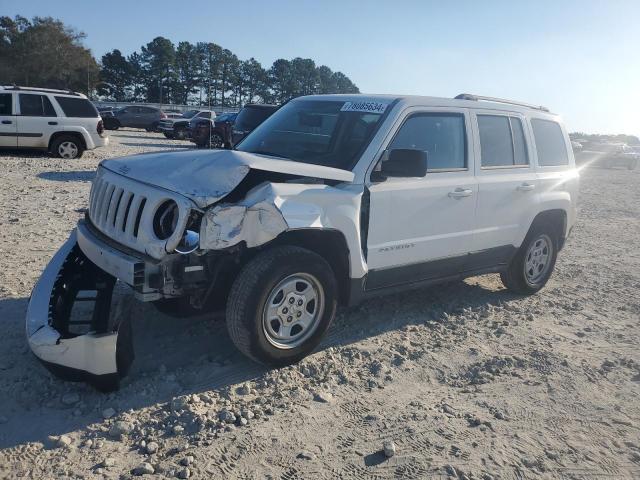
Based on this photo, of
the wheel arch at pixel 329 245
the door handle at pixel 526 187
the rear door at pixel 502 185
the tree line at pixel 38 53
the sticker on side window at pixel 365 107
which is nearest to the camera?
the wheel arch at pixel 329 245

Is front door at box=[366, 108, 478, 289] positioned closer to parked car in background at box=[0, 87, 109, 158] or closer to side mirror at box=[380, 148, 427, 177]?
side mirror at box=[380, 148, 427, 177]

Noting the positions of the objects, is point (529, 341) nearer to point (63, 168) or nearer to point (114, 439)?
point (114, 439)

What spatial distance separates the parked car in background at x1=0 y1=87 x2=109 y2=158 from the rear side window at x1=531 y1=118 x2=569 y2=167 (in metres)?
12.4

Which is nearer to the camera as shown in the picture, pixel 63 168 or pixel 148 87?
pixel 63 168

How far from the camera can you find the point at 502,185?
17.2 ft

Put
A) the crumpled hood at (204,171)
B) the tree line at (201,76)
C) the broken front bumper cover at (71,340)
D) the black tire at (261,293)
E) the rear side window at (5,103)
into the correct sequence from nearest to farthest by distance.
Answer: the broken front bumper cover at (71,340), the crumpled hood at (204,171), the black tire at (261,293), the rear side window at (5,103), the tree line at (201,76)

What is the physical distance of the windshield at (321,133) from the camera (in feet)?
14.3

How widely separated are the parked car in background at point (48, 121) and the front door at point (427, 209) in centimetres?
1249

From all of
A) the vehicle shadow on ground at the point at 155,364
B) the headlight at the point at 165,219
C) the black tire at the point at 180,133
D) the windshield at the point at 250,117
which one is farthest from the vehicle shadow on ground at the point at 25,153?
the headlight at the point at 165,219

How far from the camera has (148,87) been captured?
255ft

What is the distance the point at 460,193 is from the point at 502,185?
689 millimetres

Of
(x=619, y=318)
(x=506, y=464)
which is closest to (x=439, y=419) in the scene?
(x=506, y=464)

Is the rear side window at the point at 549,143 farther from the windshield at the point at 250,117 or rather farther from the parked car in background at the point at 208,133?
the parked car in background at the point at 208,133

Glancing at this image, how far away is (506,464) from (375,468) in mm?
758
